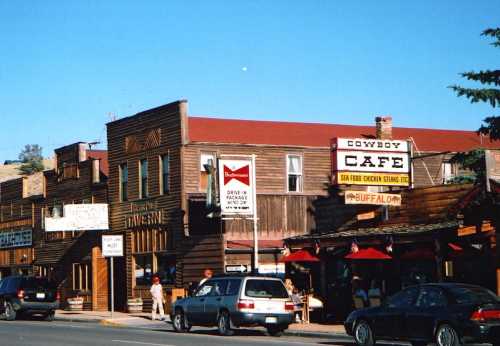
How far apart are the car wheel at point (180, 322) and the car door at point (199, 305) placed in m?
0.36

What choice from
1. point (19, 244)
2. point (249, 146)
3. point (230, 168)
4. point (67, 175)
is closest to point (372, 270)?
point (230, 168)

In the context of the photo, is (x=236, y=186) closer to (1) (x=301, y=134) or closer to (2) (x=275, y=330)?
(2) (x=275, y=330)

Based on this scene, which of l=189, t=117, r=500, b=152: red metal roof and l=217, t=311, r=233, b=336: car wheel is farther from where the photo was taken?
l=189, t=117, r=500, b=152: red metal roof

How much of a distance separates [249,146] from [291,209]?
322 cm

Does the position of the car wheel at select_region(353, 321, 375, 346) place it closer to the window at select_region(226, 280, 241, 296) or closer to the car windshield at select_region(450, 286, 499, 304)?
the car windshield at select_region(450, 286, 499, 304)

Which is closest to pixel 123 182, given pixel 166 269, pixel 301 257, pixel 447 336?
pixel 166 269

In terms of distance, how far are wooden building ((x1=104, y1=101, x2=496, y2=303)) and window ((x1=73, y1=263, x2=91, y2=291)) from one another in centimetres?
269

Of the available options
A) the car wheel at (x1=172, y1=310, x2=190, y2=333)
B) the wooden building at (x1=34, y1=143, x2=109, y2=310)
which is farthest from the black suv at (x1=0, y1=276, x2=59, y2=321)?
the car wheel at (x1=172, y1=310, x2=190, y2=333)

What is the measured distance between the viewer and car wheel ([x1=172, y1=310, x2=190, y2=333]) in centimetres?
2794

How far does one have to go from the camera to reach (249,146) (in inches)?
1566

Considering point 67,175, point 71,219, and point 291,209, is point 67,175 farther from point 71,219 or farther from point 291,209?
point 291,209

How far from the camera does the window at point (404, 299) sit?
66.8 feet

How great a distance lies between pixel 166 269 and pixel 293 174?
6.72m

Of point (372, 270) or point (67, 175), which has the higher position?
point (67, 175)
